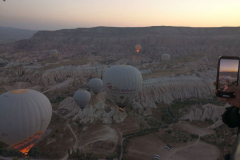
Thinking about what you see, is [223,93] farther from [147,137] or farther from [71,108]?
[71,108]

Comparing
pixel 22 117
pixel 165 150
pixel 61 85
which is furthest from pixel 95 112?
pixel 61 85

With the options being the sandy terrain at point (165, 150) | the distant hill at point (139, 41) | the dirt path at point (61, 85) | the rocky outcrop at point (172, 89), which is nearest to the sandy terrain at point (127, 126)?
the sandy terrain at point (165, 150)

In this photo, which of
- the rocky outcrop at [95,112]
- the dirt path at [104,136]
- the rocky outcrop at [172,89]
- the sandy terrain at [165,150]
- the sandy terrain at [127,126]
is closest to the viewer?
the sandy terrain at [165,150]

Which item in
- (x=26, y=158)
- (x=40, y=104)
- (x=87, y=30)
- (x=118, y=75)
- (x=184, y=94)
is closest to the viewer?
(x=40, y=104)

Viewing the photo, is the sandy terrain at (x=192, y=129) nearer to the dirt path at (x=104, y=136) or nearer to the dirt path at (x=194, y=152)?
the dirt path at (x=194, y=152)

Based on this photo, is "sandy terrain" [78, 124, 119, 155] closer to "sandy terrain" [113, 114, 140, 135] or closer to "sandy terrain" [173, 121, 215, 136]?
"sandy terrain" [113, 114, 140, 135]

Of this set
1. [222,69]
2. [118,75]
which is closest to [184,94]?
[118,75]
